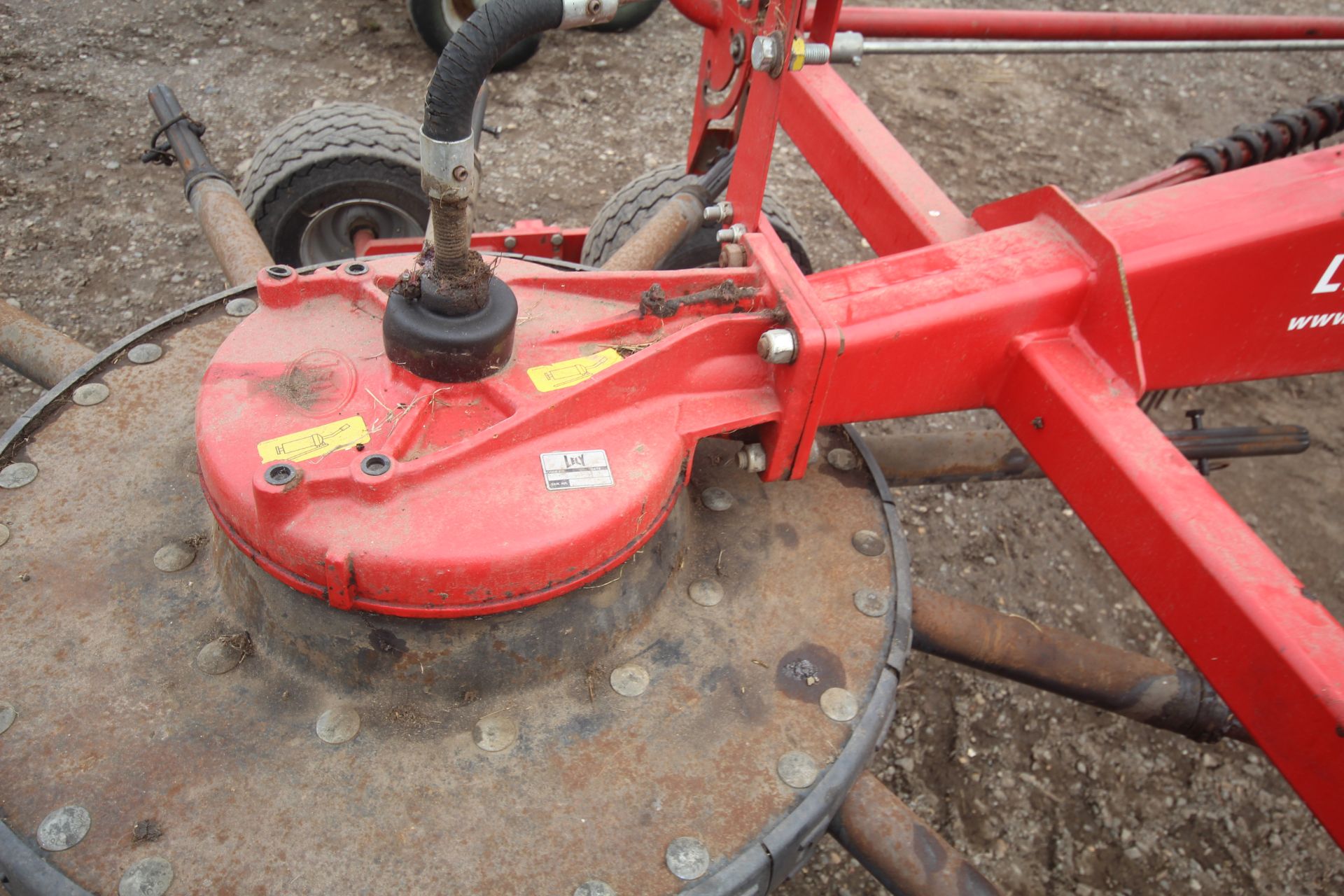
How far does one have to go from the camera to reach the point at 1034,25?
2.24 m

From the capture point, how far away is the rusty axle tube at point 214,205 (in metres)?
2.00

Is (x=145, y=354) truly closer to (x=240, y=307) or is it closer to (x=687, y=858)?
(x=240, y=307)

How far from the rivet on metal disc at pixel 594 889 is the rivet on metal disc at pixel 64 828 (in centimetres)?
60

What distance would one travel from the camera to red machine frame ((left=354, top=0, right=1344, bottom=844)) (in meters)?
1.21

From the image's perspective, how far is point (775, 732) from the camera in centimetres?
138

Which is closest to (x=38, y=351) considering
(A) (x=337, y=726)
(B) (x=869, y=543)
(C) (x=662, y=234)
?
(A) (x=337, y=726)

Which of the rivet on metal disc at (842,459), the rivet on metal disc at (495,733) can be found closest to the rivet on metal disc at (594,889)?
the rivet on metal disc at (495,733)

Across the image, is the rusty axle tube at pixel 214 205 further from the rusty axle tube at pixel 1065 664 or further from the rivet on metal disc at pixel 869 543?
the rusty axle tube at pixel 1065 664

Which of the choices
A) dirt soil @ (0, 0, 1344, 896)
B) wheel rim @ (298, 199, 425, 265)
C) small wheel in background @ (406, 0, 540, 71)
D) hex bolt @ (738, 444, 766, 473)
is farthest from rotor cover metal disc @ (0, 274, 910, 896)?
small wheel in background @ (406, 0, 540, 71)

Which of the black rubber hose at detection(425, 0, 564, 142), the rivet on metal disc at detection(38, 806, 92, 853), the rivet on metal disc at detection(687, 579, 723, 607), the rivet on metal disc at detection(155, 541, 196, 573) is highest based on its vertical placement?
the black rubber hose at detection(425, 0, 564, 142)

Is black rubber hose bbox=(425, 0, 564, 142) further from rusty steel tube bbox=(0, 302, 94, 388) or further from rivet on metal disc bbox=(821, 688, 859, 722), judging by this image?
rusty steel tube bbox=(0, 302, 94, 388)

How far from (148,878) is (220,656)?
0.32 meters

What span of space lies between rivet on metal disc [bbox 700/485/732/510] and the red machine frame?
0.54 ft

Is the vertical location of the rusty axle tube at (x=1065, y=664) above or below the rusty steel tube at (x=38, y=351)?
below
